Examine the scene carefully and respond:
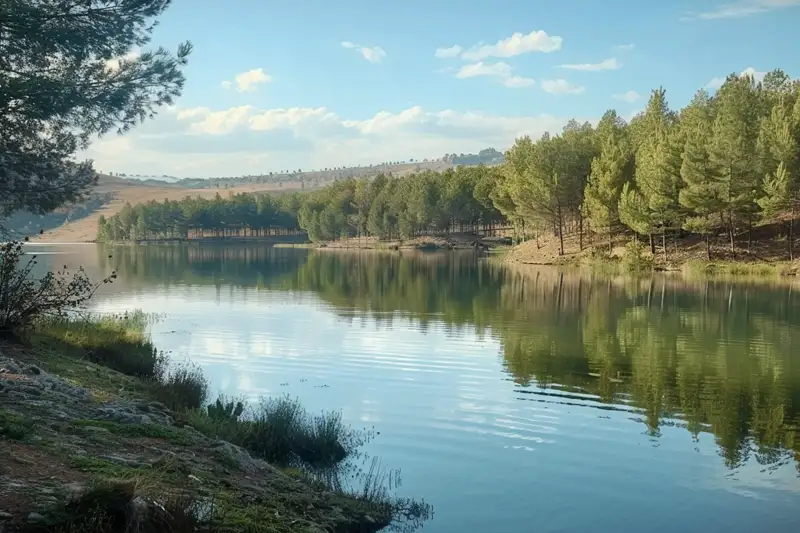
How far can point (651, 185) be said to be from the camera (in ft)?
210

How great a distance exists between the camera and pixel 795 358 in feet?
75.3

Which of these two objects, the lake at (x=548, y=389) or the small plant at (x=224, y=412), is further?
the small plant at (x=224, y=412)

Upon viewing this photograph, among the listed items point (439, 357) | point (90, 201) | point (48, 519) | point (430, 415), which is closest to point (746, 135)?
point (439, 357)

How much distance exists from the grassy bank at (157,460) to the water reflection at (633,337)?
5079 mm

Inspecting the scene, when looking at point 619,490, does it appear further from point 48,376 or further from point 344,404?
point 48,376

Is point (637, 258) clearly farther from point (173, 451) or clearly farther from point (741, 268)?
point (173, 451)

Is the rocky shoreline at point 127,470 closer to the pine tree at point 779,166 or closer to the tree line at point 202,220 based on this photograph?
the pine tree at point 779,166

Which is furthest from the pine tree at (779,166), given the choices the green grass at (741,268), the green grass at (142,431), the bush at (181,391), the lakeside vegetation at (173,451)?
the green grass at (142,431)

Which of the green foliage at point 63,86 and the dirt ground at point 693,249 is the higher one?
the green foliage at point 63,86

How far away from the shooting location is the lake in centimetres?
1092

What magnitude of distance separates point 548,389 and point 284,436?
8253 millimetres

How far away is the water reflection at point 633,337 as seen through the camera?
15844 millimetres

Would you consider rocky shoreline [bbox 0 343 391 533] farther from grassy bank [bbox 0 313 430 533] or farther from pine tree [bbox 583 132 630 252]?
pine tree [bbox 583 132 630 252]

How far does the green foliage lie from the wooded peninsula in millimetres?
52668
